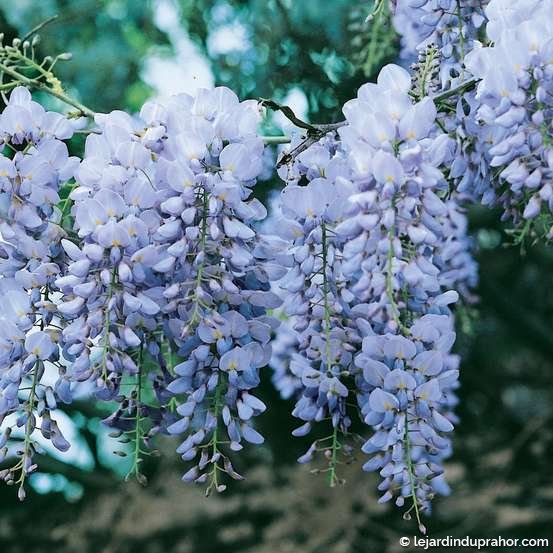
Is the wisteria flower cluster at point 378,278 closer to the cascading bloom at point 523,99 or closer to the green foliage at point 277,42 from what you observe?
the cascading bloom at point 523,99

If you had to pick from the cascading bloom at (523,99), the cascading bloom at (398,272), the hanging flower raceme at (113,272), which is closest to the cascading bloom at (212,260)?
the hanging flower raceme at (113,272)

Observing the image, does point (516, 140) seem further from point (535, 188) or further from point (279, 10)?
point (279, 10)

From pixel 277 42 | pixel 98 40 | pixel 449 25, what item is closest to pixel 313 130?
pixel 449 25

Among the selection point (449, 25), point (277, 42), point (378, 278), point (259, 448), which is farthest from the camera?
point (259, 448)

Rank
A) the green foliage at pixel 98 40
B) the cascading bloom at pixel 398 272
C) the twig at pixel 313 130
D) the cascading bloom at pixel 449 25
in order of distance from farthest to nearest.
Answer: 1. the green foliage at pixel 98 40
2. the cascading bloom at pixel 449 25
3. the twig at pixel 313 130
4. the cascading bloom at pixel 398 272

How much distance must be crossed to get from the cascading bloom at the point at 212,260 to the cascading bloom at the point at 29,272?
156 millimetres

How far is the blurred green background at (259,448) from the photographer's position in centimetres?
335

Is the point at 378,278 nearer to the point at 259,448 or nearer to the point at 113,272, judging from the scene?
the point at 113,272

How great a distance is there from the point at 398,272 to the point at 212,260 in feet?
0.85

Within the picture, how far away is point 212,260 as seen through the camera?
54.3 inches

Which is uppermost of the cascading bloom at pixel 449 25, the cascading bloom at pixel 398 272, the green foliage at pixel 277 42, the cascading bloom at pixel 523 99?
the green foliage at pixel 277 42

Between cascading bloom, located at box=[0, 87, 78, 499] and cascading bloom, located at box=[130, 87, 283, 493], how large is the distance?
0.51ft

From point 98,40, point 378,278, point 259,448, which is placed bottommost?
point 378,278

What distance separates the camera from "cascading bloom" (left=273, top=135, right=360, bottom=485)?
1.42 meters
